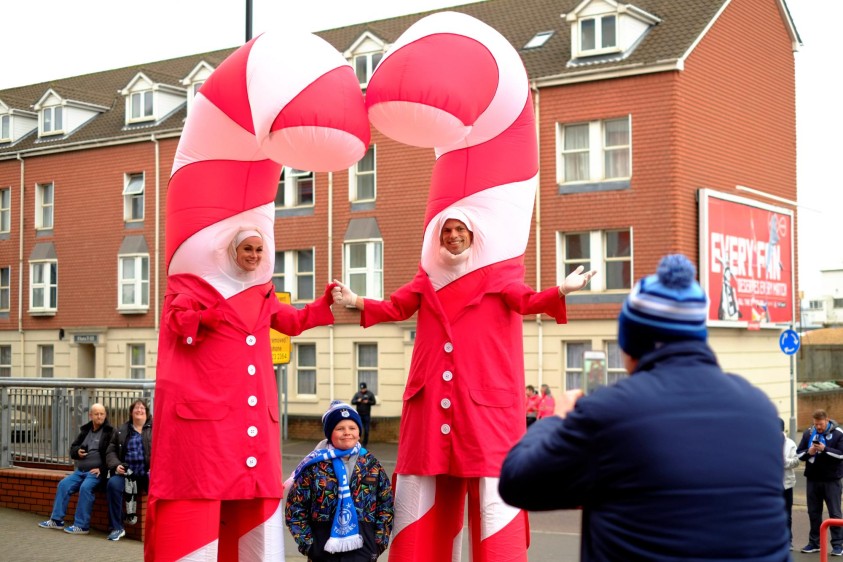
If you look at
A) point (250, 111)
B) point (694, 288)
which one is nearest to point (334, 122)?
point (250, 111)

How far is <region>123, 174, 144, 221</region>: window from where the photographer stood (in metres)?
35.2

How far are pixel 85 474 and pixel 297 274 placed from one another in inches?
809

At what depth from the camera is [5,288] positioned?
39281 millimetres

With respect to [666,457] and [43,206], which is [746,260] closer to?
[43,206]

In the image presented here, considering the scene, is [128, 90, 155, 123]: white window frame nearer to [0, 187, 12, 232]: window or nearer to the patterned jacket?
[0, 187, 12, 232]: window

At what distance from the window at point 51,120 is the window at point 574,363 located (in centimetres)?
2040

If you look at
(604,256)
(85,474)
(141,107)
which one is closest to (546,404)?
(604,256)

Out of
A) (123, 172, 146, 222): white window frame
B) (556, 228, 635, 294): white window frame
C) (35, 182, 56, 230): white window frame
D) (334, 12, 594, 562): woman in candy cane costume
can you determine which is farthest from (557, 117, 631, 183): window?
(334, 12, 594, 562): woman in candy cane costume

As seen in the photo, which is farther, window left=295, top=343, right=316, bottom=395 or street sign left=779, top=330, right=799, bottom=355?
window left=295, top=343, right=316, bottom=395

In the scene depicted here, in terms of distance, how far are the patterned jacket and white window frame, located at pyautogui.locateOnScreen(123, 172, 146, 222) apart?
98.9 ft

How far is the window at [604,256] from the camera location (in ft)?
87.7

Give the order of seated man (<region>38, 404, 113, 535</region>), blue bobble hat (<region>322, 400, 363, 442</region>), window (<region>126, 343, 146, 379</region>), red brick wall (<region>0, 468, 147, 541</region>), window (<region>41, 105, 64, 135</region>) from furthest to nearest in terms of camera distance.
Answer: window (<region>41, 105, 64, 135</region>)
window (<region>126, 343, 146, 379</region>)
red brick wall (<region>0, 468, 147, 541</region>)
seated man (<region>38, 404, 113, 535</region>)
blue bobble hat (<region>322, 400, 363, 442</region>)

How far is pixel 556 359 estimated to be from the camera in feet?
89.7

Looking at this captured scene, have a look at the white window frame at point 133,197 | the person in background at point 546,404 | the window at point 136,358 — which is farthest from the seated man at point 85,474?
the white window frame at point 133,197
